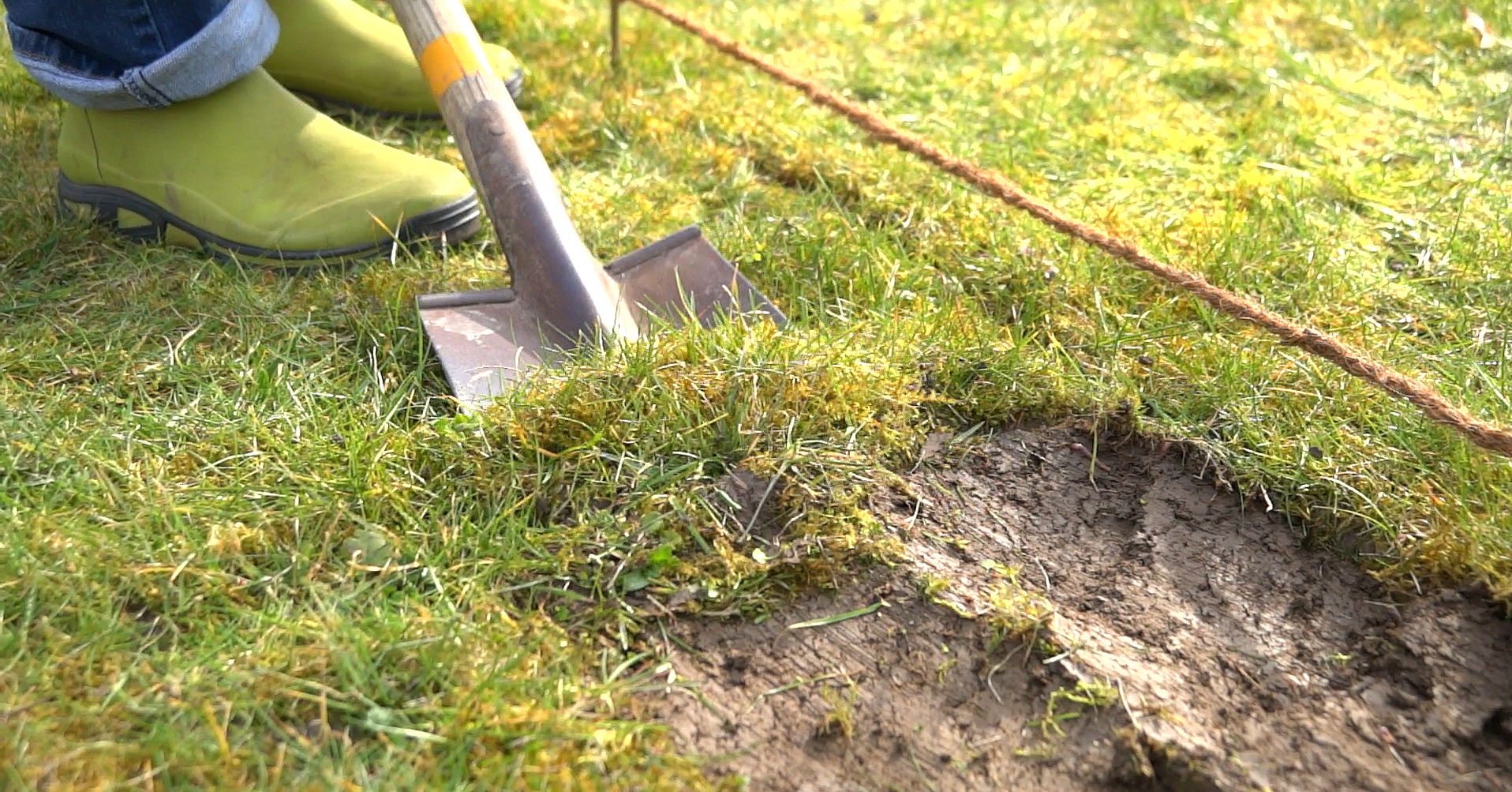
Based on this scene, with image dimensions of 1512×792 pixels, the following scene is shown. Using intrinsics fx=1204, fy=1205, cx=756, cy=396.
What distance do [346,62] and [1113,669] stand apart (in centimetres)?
219

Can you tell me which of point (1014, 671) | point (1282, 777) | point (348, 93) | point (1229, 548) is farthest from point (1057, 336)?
point (348, 93)

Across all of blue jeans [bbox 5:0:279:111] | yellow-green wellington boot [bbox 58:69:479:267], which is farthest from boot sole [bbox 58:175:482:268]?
blue jeans [bbox 5:0:279:111]

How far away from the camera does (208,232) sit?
2213 mm

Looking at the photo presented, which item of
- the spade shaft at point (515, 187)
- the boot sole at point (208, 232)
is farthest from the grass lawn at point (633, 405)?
the spade shaft at point (515, 187)

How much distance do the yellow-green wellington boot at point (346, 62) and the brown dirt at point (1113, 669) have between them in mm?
1707

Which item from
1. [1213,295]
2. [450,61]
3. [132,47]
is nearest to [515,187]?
[450,61]

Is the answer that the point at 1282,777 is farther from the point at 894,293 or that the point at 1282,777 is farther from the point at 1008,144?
the point at 1008,144

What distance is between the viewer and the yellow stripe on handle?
6.93 ft

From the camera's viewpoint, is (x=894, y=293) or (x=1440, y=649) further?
(x=894, y=293)

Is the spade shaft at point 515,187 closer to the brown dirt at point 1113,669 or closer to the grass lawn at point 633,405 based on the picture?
the grass lawn at point 633,405

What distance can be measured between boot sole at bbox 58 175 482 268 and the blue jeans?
0.18 meters

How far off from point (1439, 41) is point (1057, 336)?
6.32ft

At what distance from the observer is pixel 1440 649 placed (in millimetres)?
1453

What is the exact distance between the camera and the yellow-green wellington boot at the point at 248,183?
2.19 metres
